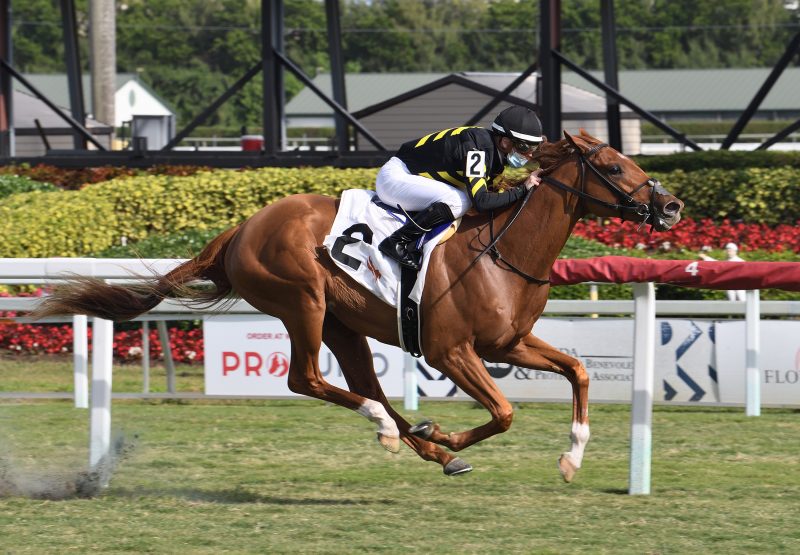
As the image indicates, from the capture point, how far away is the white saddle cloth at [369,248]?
5.36 m

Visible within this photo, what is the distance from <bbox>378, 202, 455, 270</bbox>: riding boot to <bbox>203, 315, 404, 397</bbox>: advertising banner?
9.95ft

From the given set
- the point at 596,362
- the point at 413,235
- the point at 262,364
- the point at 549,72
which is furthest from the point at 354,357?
the point at 549,72

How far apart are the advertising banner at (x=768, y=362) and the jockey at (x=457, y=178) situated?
3.29 m

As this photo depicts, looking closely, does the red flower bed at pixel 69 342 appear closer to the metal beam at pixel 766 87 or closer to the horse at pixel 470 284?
the horse at pixel 470 284

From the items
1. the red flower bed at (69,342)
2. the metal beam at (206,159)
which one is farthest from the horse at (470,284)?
the metal beam at (206,159)

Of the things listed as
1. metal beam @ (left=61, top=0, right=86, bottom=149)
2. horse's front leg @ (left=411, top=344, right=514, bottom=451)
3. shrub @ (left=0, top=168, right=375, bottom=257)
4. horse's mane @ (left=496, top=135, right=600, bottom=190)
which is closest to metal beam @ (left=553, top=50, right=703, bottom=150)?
shrub @ (left=0, top=168, right=375, bottom=257)

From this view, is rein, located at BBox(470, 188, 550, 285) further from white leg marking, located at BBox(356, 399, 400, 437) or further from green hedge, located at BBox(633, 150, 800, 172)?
green hedge, located at BBox(633, 150, 800, 172)

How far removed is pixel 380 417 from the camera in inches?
212

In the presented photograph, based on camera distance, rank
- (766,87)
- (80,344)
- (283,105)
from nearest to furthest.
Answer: (80,344) → (766,87) → (283,105)

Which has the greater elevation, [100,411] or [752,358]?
[100,411]

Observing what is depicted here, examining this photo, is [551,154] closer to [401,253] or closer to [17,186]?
[401,253]

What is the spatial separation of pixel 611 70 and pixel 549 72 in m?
0.85

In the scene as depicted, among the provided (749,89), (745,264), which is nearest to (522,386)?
(745,264)

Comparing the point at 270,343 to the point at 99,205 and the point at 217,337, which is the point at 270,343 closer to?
the point at 217,337
